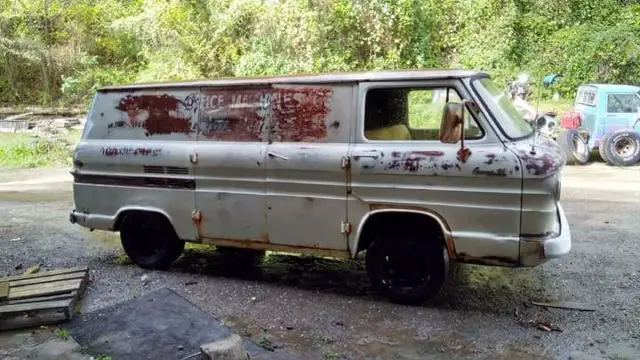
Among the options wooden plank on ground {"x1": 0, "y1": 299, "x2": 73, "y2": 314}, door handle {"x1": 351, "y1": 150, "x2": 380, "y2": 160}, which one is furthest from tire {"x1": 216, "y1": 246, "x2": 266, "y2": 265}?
door handle {"x1": 351, "y1": 150, "x2": 380, "y2": 160}

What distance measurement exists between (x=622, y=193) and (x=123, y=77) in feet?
64.7

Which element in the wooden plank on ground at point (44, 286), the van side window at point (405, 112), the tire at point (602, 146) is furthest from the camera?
the tire at point (602, 146)

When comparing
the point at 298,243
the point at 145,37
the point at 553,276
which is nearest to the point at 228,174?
the point at 298,243

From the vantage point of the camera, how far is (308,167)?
5.32 meters

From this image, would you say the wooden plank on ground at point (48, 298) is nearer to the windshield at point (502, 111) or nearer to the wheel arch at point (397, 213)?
the wheel arch at point (397, 213)

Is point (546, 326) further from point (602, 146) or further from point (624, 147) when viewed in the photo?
point (624, 147)

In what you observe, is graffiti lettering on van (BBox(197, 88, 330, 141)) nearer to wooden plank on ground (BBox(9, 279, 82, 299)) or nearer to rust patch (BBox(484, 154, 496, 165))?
rust patch (BBox(484, 154, 496, 165))

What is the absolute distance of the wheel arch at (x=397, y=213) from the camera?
4922mm

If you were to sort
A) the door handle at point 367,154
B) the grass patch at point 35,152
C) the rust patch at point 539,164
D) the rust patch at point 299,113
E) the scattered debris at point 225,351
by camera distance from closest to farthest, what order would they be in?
1. the scattered debris at point 225,351
2. the rust patch at point 539,164
3. the door handle at point 367,154
4. the rust patch at point 299,113
5. the grass patch at point 35,152

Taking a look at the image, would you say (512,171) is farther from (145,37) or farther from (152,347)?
(145,37)

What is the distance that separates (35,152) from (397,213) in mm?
13765

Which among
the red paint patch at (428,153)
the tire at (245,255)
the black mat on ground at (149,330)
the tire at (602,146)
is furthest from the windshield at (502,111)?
the tire at (602,146)

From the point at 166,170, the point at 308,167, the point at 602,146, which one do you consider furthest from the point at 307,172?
the point at 602,146

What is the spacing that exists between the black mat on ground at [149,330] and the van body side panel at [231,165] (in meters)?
0.86
